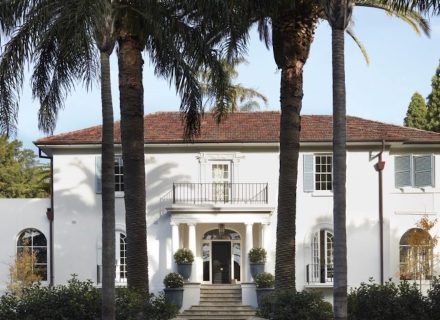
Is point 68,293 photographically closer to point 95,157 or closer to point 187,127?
point 187,127

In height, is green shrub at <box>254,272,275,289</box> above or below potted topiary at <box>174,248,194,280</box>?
below

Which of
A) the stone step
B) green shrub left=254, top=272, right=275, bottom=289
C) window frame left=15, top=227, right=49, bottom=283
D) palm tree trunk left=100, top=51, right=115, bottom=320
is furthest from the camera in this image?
window frame left=15, top=227, right=49, bottom=283

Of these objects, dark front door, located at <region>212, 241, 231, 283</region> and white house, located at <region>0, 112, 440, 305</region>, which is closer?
white house, located at <region>0, 112, 440, 305</region>

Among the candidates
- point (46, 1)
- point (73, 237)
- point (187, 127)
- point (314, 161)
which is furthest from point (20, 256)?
point (46, 1)

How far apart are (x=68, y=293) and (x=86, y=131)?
1646 centimetres

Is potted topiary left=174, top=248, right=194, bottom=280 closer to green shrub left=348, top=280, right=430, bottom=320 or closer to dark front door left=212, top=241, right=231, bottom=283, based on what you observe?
dark front door left=212, top=241, right=231, bottom=283

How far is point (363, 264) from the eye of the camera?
32969 millimetres

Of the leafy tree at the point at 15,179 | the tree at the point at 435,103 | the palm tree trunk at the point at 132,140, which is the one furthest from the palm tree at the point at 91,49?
the leafy tree at the point at 15,179

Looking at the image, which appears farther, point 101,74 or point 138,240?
point 138,240

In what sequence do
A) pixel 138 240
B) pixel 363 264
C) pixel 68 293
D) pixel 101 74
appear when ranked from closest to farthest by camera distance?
pixel 101 74
pixel 68 293
pixel 138 240
pixel 363 264

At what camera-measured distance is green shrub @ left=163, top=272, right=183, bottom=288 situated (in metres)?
31.0

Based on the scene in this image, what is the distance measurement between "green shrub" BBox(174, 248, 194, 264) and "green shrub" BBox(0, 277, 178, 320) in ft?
42.9

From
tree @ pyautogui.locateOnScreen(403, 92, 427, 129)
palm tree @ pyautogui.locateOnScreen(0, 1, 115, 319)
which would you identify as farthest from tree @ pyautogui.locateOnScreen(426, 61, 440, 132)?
palm tree @ pyautogui.locateOnScreen(0, 1, 115, 319)

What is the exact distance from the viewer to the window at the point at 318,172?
33359mm
